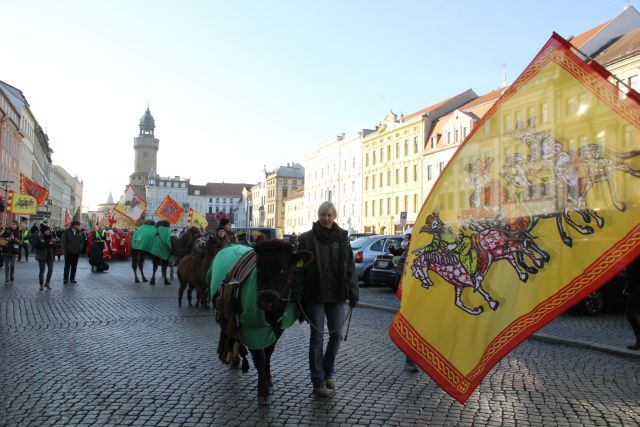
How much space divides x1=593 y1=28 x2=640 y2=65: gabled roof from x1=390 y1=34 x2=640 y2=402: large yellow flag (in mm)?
35988

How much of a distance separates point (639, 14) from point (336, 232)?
161ft

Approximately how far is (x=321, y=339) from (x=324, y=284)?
55cm

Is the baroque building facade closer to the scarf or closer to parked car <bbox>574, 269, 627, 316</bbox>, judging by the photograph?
parked car <bbox>574, 269, 627, 316</bbox>

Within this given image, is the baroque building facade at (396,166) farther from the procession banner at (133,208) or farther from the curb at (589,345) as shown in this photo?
the curb at (589,345)

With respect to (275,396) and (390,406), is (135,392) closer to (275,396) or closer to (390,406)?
(275,396)

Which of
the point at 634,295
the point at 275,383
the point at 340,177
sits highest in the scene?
the point at 340,177

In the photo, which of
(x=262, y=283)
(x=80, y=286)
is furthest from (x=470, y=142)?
(x=80, y=286)

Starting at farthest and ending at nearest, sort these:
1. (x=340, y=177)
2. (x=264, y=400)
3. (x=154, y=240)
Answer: (x=340, y=177)
(x=154, y=240)
(x=264, y=400)

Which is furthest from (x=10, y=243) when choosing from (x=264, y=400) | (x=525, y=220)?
(x=525, y=220)

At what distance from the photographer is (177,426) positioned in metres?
4.97

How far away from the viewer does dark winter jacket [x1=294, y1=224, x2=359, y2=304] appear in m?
5.89

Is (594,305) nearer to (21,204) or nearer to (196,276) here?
(196,276)

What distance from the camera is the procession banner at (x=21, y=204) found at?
37125 millimetres

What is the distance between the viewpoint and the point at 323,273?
5945 millimetres
